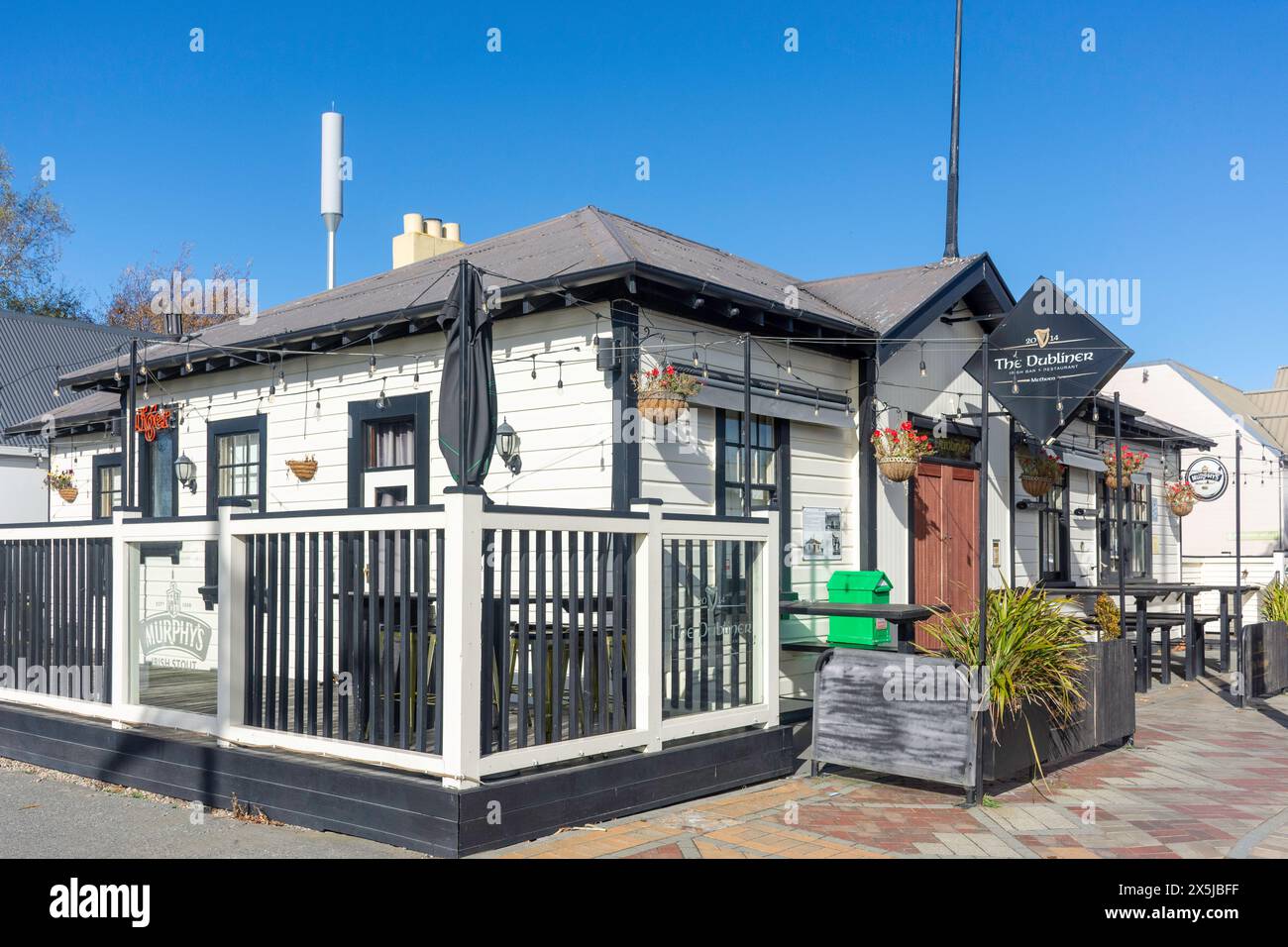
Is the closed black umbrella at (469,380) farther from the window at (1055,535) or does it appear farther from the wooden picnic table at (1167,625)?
the window at (1055,535)

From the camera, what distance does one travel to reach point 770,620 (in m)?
7.43

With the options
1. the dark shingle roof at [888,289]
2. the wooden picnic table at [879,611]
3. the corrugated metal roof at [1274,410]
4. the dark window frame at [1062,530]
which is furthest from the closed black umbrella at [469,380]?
the corrugated metal roof at [1274,410]

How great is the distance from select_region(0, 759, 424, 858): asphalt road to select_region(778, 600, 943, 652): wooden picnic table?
365cm

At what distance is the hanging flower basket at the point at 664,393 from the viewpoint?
817cm

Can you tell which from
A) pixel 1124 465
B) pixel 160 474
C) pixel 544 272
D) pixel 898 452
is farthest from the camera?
pixel 1124 465

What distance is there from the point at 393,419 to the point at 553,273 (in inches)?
100

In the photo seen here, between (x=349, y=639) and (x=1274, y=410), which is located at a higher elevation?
(x=1274, y=410)

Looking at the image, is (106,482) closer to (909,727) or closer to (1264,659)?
(909,727)

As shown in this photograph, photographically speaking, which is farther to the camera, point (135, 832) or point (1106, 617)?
point (1106, 617)

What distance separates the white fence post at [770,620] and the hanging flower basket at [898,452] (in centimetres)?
313

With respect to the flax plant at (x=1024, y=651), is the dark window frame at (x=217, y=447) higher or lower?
higher

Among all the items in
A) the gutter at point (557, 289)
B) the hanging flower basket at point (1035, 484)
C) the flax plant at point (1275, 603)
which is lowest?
the flax plant at point (1275, 603)

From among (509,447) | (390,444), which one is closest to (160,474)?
(390,444)

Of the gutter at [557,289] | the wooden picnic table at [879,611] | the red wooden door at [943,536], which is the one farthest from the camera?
the red wooden door at [943,536]
